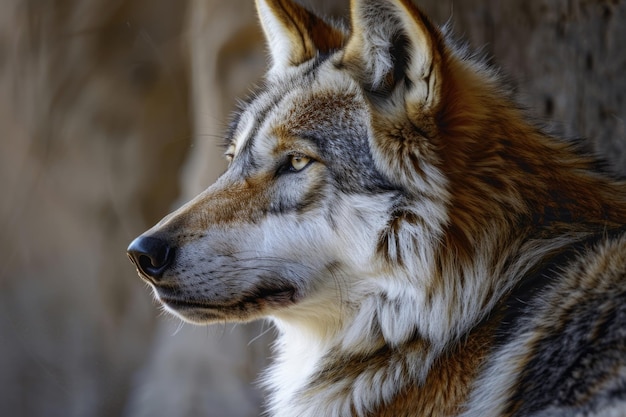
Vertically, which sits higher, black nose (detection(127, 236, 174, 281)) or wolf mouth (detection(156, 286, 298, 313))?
black nose (detection(127, 236, 174, 281))

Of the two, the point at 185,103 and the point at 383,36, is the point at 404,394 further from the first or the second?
the point at 185,103

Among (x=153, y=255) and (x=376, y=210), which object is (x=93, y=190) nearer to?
(x=153, y=255)

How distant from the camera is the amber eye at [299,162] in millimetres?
2988

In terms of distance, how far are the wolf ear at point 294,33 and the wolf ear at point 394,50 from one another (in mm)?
602

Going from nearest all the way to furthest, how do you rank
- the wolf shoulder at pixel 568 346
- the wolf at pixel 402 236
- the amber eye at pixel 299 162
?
the wolf shoulder at pixel 568 346 < the wolf at pixel 402 236 < the amber eye at pixel 299 162

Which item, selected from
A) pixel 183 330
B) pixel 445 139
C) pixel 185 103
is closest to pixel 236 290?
pixel 445 139

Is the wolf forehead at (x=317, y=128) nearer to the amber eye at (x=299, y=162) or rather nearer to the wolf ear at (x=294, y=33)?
the amber eye at (x=299, y=162)

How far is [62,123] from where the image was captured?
7730 mm

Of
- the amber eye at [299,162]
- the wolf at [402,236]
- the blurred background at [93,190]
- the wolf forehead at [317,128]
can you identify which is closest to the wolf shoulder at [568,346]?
the wolf at [402,236]

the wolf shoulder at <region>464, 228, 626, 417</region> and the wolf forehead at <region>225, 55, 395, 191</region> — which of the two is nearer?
the wolf shoulder at <region>464, 228, 626, 417</region>

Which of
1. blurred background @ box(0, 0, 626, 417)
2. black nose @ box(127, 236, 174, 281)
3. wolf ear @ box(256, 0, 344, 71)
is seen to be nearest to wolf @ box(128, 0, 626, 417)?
black nose @ box(127, 236, 174, 281)

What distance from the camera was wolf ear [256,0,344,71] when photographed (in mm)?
3684

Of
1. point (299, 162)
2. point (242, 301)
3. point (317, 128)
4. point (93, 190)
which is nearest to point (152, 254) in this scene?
point (242, 301)

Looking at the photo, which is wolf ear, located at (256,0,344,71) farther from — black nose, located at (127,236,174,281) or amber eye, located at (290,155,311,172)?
black nose, located at (127,236,174,281)
